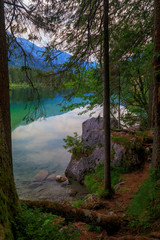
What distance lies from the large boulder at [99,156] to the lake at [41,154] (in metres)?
0.91

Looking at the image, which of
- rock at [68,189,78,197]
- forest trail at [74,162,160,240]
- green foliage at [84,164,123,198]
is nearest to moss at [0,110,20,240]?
forest trail at [74,162,160,240]

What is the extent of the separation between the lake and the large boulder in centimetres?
91

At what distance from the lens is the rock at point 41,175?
1109cm

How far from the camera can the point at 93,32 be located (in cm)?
547

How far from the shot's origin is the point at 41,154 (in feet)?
52.6

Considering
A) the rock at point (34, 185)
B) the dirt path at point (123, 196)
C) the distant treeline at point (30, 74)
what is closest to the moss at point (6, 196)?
the dirt path at point (123, 196)

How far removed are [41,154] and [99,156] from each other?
26.5 feet

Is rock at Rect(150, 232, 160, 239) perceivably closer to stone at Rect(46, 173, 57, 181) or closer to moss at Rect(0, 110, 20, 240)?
moss at Rect(0, 110, 20, 240)

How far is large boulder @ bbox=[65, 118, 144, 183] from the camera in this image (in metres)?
8.67

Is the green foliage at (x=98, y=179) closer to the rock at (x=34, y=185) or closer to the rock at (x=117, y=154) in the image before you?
the rock at (x=117, y=154)

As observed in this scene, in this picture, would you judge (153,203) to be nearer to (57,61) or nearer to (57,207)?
A: (57,207)

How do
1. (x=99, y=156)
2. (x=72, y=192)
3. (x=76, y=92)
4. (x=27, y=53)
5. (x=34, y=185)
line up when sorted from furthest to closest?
(x=34, y=185) → (x=99, y=156) → (x=72, y=192) → (x=76, y=92) → (x=27, y=53)

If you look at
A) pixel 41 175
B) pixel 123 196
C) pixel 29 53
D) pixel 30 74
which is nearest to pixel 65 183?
pixel 41 175

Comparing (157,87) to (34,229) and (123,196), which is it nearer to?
(34,229)
